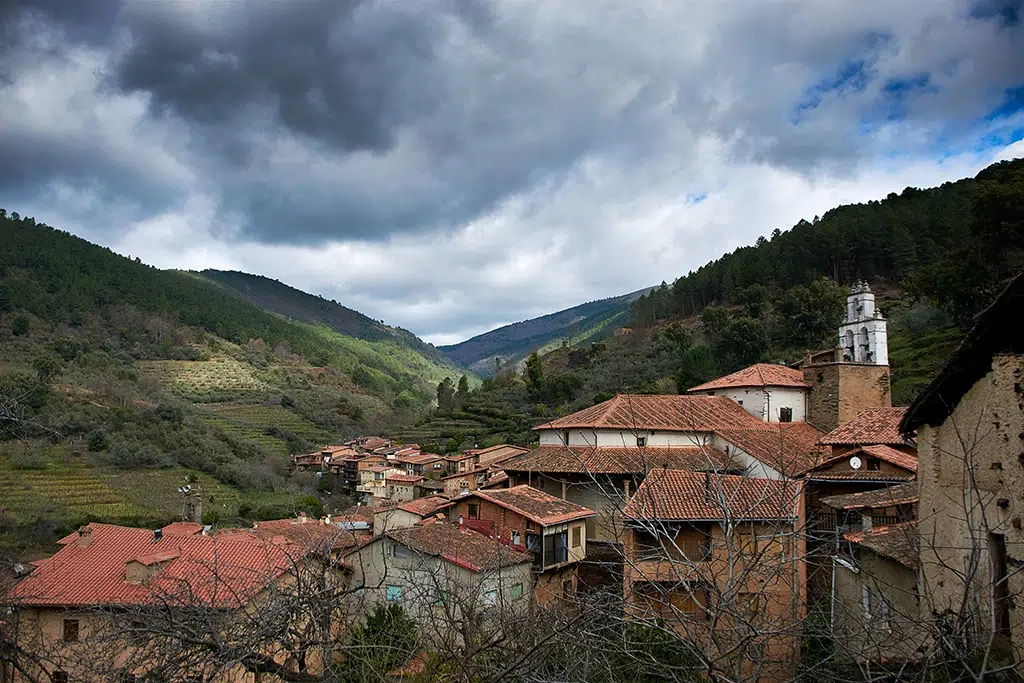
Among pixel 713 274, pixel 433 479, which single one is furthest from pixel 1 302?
pixel 713 274

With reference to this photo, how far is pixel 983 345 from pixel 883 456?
11115mm

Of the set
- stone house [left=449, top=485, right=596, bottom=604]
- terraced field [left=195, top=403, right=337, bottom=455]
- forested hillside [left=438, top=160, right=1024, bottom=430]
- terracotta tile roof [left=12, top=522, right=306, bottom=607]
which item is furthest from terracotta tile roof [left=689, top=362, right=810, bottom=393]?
terraced field [left=195, top=403, right=337, bottom=455]

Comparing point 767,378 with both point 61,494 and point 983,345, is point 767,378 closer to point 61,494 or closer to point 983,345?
point 983,345

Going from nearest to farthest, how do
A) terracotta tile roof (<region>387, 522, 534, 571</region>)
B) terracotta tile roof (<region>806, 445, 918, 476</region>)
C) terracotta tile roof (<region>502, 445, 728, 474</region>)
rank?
terracotta tile roof (<region>806, 445, 918, 476</region>) → terracotta tile roof (<region>387, 522, 534, 571</region>) → terracotta tile roof (<region>502, 445, 728, 474</region>)

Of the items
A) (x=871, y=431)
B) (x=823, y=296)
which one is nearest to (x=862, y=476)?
(x=871, y=431)

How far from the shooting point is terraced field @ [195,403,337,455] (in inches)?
2815

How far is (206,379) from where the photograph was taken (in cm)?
9644

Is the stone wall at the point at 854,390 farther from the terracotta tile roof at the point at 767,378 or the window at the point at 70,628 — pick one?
the window at the point at 70,628

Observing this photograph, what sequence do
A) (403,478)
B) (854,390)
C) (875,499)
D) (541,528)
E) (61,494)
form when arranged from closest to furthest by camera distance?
(875,499) < (541,528) < (854,390) < (61,494) < (403,478)

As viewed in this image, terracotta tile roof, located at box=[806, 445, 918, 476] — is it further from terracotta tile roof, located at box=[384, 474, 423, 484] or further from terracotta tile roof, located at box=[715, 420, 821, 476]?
terracotta tile roof, located at box=[384, 474, 423, 484]

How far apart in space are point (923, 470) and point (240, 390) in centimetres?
9612

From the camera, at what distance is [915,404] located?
26.3 feet

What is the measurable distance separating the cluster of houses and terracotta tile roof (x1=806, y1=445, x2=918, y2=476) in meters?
0.06

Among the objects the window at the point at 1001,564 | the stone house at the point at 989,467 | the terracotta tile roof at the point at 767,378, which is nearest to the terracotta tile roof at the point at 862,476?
the stone house at the point at 989,467
